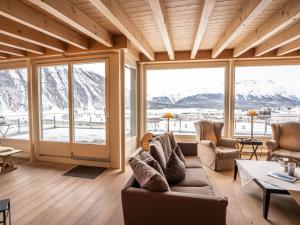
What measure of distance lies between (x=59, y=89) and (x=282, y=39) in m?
4.51

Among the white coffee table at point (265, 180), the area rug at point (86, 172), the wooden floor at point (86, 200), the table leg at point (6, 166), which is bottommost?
the wooden floor at point (86, 200)

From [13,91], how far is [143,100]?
3397 mm

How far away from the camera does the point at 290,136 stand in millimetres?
3711

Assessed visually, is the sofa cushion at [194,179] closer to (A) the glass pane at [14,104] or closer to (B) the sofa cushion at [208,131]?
(B) the sofa cushion at [208,131]

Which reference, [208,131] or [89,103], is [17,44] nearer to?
[89,103]

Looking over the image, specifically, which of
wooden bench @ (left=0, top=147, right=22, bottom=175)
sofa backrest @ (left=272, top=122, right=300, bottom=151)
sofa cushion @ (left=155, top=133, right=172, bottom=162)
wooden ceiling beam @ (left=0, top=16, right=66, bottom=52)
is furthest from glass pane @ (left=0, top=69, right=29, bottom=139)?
sofa backrest @ (left=272, top=122, right=300, bottom=151)

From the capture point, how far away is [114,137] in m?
3.75

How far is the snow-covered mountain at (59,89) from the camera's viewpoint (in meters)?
3.93

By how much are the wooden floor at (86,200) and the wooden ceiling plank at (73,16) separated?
238 centimetres

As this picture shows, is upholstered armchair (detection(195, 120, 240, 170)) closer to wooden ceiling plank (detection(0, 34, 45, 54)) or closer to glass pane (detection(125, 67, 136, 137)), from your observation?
A: glass pane (detection(125, 67, 136, 137))

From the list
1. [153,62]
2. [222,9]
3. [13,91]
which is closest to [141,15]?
[222,9]

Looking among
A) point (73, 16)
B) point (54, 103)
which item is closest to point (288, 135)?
point (73, 16)

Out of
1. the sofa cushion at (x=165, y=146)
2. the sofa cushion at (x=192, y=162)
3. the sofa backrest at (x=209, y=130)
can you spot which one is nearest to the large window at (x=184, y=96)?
the sofa backrest at (x=209, y=130)

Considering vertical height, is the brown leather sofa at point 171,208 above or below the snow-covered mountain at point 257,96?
below
